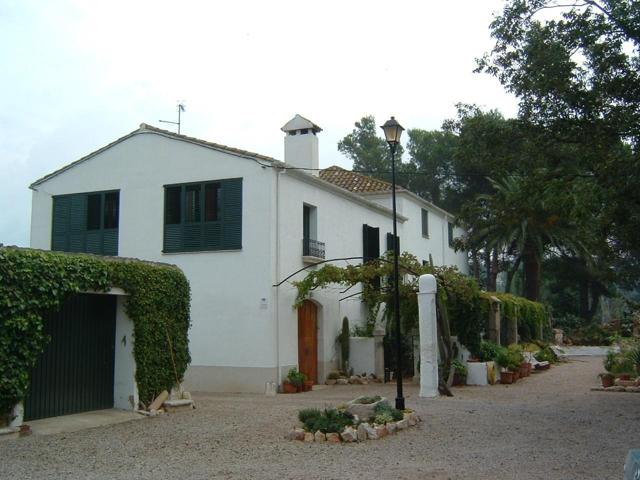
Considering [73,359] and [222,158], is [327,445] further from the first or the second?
[222,158]

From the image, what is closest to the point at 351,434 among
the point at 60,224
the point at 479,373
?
the point at 479,373

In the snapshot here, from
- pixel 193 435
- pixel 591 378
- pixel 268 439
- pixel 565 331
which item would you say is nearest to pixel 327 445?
pixel 268 439

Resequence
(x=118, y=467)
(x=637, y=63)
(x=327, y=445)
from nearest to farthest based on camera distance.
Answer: (x=118, y=467) < (x=327, y=445) < (x=637, y=63)

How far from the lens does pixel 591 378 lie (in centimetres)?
1959

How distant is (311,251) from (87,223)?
6820 mm

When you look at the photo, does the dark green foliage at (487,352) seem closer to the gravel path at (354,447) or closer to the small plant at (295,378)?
the gravel path at (354,447)

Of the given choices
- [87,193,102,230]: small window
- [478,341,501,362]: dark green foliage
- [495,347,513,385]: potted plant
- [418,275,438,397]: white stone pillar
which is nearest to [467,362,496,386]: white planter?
[478,341,501,362]: dark green foliage

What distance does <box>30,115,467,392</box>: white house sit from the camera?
17.5 meters

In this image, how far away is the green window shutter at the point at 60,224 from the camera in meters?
20.1

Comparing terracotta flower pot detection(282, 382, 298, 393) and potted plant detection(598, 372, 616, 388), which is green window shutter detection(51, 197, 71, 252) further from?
potted plant detection(598, 372, 616, 388)

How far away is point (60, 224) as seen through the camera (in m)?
20.2

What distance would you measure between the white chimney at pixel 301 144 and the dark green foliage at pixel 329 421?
39.4ft

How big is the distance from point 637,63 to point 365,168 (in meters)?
38.6

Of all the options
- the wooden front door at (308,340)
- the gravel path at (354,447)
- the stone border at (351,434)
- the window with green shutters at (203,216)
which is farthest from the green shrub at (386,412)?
the wooden front door at (308,340)
